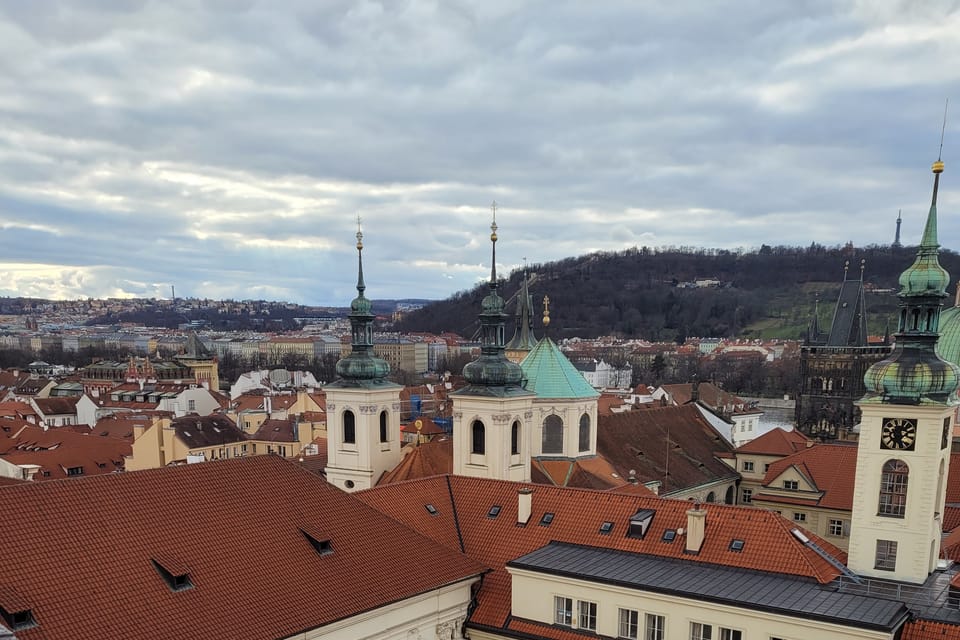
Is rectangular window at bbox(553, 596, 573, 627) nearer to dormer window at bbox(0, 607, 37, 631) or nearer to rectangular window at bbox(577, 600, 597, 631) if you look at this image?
A: rectangular window at bbox(577, 600, 597, 631)

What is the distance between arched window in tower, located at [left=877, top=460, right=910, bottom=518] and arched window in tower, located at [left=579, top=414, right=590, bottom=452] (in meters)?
16.2

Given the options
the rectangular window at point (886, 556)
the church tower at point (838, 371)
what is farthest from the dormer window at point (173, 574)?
the church tower at point (838, 371)

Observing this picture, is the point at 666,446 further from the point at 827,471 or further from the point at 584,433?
the point at 584,433

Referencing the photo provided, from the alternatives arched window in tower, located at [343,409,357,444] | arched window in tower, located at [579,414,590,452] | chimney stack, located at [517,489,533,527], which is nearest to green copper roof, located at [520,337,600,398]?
arched window in tower, located at [579,414,590,452]

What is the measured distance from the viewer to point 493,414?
31953 millimetres

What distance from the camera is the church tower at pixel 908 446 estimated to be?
2120 centimetres

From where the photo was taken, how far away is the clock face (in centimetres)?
2147

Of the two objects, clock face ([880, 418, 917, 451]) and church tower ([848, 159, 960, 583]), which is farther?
clock face ([880, 418, 917, 451])

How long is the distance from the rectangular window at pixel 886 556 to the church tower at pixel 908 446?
26mm

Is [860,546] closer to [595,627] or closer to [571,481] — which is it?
[595,627]

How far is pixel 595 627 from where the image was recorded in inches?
835

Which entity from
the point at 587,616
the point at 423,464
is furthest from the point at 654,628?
the point at 423,464

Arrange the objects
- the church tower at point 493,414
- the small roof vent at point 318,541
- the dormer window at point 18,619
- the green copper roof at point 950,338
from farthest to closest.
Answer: the green copper roof at point 950,338 < the church tower at point 493,414 < the small roof vent at point 318,541 < the dormer window at point 18,619

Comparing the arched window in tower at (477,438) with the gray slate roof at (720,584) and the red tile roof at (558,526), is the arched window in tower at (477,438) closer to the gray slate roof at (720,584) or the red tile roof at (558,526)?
the red tile roof at (558,526)
